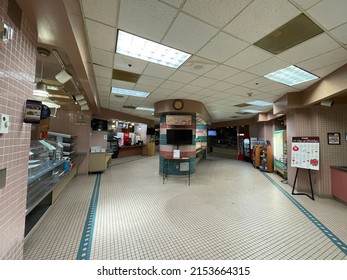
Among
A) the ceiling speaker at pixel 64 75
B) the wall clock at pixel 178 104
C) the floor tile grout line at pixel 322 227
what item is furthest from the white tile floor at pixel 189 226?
the wall clock at pixel 178 104

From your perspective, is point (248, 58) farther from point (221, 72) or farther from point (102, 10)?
point (102, 10)

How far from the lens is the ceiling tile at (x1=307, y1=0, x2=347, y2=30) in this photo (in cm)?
164

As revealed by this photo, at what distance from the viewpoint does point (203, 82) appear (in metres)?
3.92

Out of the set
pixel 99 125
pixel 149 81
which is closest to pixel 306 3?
pixel 149 81

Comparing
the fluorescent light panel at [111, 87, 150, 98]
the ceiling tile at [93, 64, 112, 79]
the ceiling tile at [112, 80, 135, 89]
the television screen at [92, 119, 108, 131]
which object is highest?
the fluorescent light panel at [111, 87, 150, 98]

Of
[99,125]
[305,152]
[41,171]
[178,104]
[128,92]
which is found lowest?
[41,171]

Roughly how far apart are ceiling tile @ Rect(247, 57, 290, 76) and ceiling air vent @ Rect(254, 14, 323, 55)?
0.31m

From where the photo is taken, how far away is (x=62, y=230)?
8.12ft

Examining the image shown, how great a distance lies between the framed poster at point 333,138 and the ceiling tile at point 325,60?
2217 millimetres

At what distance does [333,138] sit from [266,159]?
3.41m

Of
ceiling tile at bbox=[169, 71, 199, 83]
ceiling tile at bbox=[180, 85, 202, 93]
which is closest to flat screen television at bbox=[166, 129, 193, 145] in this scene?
ceiling tile at bbox=[180, 85, 202, 93]

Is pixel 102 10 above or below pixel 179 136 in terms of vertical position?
above

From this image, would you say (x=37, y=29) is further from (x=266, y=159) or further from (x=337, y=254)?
(x=266, y=159)

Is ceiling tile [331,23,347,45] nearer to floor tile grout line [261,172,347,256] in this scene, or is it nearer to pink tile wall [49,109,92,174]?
floor tile grout line [261,172,347,256]
